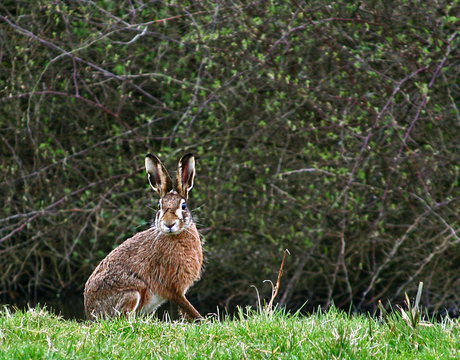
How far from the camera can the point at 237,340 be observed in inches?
123

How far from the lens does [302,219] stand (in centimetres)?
694

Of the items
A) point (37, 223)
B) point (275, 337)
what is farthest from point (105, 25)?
point (275, 337)

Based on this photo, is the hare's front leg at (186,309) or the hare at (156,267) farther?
the hare's front leg at (186,309)

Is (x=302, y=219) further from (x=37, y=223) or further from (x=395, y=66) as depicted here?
(x=37, y=223)

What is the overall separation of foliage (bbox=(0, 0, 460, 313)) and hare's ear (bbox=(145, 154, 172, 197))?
231 cm

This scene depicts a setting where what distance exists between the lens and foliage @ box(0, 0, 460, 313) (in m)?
6.56

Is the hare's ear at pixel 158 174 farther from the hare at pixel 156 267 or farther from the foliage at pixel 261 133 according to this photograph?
the foliage at pixel 261 133

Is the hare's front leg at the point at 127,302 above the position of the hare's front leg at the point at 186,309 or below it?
above

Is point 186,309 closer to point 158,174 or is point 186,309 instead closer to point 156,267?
point 156,267

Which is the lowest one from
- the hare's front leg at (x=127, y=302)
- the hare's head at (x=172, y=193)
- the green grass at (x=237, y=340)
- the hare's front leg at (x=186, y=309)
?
the hare's front leg at (x=186, y=309)

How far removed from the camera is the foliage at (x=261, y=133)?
6562 millimetres

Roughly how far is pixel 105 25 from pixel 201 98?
4.56 feet

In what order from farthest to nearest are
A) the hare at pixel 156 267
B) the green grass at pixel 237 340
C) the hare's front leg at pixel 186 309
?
1. the hare's front leg at pixel 186 309
2. the hare at pixel 156 267
3. the green grass at pixel 237 340

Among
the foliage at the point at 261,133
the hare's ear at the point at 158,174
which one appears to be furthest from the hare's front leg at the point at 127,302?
the foliage at the point at 261,133
